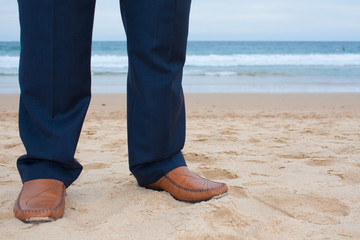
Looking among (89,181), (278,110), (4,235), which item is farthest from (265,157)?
(278,110)

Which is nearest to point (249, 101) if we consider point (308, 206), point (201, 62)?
point (308, 206)

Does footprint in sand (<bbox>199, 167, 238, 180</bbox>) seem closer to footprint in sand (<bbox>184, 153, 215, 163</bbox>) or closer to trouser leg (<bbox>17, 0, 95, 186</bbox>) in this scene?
footprint in sand (<bbox>184, 153, 215, 163</bbox>)

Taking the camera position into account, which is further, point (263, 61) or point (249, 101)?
point (263, 61)

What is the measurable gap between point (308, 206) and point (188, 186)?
0.43 m

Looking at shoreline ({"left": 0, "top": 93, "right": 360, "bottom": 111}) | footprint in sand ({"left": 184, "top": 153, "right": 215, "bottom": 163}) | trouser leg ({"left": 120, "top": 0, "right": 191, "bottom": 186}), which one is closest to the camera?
trouser leg ({"left": 120, "top": 0, "right": 191, "bottom": 186})

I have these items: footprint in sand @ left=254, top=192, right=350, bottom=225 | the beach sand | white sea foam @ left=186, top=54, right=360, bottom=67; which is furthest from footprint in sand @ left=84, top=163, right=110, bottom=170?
white sea foam @ left=186, top=54, right=360, bottom=67

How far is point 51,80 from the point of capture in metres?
1.17

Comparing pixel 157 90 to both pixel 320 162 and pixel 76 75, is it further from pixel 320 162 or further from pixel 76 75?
pixel 320 162

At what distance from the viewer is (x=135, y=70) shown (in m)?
1.20

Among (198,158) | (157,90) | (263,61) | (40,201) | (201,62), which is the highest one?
(157,90)

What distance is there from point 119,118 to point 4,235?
9.33 feet

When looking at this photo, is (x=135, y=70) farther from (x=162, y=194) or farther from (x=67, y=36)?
(x=162, y=194)

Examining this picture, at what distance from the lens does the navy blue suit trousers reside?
3.76 feet

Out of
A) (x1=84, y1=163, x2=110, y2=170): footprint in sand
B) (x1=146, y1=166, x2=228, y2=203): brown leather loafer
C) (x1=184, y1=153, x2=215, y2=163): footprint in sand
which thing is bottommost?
(x1=84, y1=163, x2=110, y2=170): footprint in sand
